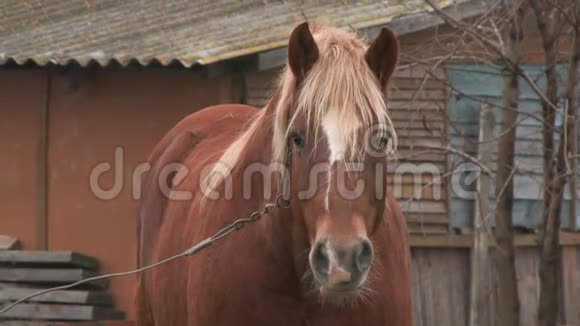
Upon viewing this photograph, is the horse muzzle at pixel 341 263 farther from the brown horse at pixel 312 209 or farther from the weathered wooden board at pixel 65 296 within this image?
the weathered wooden board at pixel 65 296

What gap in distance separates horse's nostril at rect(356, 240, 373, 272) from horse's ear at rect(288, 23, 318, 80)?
774mm

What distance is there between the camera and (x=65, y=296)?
9.23 m

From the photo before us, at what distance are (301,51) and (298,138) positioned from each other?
36cm

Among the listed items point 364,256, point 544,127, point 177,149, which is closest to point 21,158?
point 177,149

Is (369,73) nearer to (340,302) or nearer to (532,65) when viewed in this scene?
(340,302)

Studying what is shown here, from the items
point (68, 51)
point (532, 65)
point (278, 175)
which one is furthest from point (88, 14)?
point (278, 175)

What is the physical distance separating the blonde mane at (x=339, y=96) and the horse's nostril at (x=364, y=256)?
Result: 32 cm

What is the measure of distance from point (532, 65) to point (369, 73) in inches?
228

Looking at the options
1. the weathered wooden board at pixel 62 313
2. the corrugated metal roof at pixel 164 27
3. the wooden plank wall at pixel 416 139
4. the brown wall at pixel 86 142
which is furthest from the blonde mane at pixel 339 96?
the weathered wooden board at pixel 62 313

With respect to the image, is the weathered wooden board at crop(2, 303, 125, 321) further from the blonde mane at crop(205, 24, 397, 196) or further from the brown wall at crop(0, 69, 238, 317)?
the blonde mane at crop(205, 24, 397, 196)

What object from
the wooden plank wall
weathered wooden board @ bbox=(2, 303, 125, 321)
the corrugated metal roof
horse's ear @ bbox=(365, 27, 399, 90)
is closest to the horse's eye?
horse's ear @ bbox=(365, 27, 399, 90)

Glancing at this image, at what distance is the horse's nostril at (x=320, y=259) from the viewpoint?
11.0 feet

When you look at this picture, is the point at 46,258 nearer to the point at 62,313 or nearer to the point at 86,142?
the point at 62,313

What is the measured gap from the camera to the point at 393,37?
376cm
